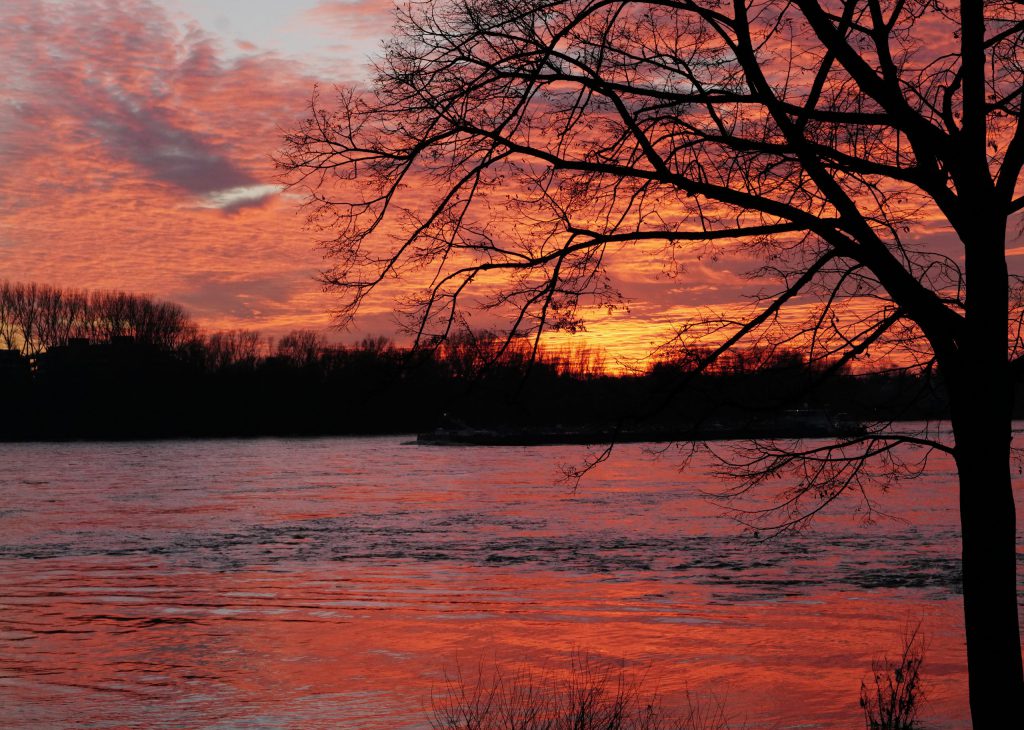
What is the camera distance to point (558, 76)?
27.9ft

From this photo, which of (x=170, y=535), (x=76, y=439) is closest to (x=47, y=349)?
(x=76, y=439)

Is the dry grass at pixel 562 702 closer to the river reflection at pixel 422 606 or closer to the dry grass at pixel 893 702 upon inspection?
the river reflection at pixel 422 606

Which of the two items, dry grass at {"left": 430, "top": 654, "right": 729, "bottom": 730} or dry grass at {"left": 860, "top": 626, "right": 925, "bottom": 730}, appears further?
dry grass at {"left": 860, "top": 626, "right": 925, "bottom": 730}

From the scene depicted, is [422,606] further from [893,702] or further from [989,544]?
[989,544]

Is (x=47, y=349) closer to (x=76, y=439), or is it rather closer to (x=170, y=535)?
(x=76, y=439)

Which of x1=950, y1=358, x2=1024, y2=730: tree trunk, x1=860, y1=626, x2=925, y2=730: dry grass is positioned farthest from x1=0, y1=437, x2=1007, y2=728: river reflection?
x1=950, y1=358, x2=1024, y2=730: tree trunk

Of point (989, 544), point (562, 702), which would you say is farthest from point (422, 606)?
point (989, 544)

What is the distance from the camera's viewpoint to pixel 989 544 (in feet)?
26.7

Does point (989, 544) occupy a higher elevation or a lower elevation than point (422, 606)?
higher

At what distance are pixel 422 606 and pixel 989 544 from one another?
13.7 m

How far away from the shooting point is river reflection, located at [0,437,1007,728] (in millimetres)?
14023

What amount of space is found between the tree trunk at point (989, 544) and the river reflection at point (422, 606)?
4.32 meters

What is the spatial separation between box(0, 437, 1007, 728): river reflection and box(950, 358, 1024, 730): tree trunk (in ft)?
14.2

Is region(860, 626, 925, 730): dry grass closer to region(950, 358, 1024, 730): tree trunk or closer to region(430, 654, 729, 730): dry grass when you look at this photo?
region(430, 654, 729, 730): dry grass
